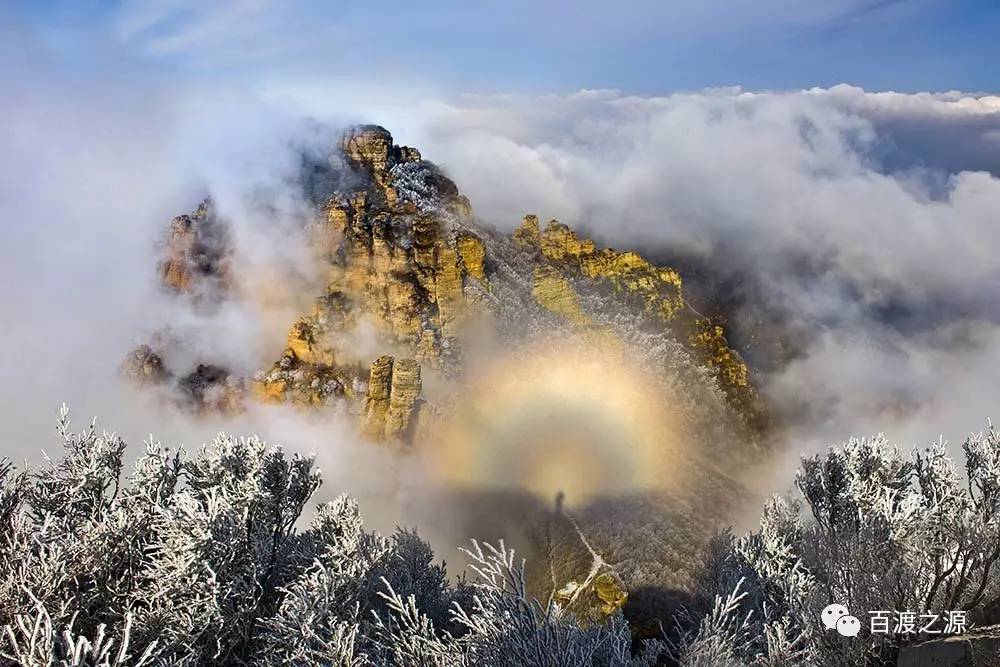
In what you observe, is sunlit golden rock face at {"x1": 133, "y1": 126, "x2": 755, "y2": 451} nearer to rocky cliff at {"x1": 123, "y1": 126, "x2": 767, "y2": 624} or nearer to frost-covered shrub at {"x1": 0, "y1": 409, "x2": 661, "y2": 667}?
rocky cliff at {"x1": 123, "y1": 126, "x2": 767, "y2": 624}

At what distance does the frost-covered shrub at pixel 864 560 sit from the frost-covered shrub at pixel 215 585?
2173mm

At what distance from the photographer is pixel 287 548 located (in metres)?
15.0

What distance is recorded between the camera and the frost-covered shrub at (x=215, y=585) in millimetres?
8641

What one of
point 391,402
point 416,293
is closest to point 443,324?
point 416,293

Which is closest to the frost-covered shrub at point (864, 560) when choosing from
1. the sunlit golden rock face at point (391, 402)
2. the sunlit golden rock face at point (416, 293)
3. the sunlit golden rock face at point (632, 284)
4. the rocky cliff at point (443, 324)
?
the rocky cliff at point (443, 324)

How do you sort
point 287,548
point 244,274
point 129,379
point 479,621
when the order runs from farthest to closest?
point 244,274
point 129,379
point 287,548
point 479,621

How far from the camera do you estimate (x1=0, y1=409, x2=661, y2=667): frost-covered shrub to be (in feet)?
28.3

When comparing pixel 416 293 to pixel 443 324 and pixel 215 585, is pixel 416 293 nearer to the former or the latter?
pixel 443 324

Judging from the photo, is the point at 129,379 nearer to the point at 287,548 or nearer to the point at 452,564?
the point at 452,564

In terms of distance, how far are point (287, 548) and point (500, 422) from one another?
42.7 meters

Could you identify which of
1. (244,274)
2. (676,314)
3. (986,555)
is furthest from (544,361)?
(986,555)

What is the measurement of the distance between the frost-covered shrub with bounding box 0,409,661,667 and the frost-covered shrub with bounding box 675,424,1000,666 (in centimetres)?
217

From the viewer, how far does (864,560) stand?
1094 cm

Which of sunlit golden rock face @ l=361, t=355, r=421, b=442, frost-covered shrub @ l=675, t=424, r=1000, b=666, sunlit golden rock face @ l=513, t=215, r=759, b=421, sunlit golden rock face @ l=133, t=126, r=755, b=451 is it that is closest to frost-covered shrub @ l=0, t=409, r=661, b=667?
frost-covered shrub @ l=675, t=424, r=1000, b=666
